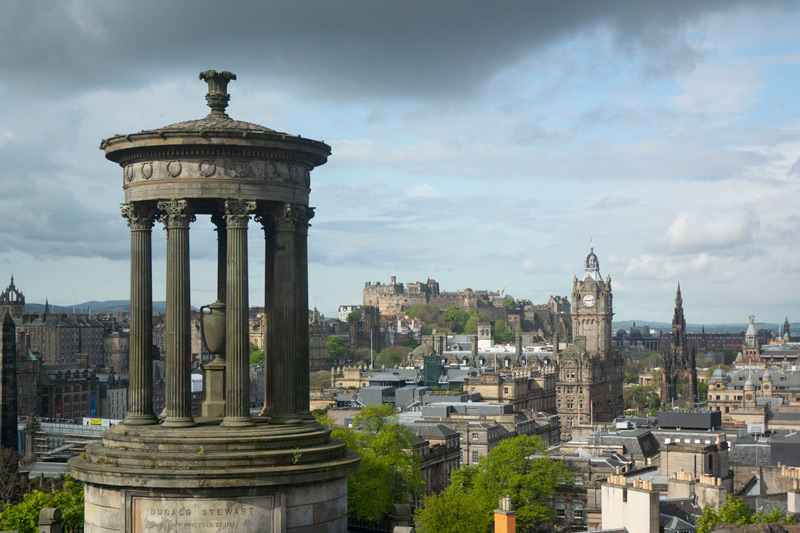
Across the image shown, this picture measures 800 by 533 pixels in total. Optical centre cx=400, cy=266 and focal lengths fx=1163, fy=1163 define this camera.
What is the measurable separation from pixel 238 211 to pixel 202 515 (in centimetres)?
712

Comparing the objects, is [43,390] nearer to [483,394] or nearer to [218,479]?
[483,394]

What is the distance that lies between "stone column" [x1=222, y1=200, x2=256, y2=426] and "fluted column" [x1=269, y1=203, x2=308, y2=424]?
56.0 inches

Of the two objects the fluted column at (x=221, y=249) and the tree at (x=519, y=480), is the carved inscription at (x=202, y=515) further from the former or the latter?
the tree at (x=519, y=480)

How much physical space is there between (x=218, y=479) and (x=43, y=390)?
502 feet

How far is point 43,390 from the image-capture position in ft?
559

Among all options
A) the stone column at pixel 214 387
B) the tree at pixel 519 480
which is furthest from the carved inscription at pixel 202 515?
the tree at pixel 519 480

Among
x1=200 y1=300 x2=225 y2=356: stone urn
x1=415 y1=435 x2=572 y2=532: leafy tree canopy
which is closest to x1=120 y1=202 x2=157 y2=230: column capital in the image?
x1=200 y1=300 x2=225 y2=356: stone urn

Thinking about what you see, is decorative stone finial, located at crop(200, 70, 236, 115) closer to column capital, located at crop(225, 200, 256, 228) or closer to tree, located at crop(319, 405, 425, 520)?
column capital, located at crop(225, 200, 256, 228)

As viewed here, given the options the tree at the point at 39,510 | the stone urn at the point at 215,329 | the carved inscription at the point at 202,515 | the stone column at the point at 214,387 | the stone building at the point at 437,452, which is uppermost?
the stone urn at the point at 215,329

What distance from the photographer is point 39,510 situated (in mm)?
47875

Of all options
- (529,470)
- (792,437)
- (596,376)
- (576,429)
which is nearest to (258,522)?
(529,470)

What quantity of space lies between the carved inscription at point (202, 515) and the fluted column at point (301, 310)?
3333 mm

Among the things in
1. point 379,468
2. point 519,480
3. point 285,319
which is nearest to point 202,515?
point 285,319

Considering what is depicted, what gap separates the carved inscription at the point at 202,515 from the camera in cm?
2600
